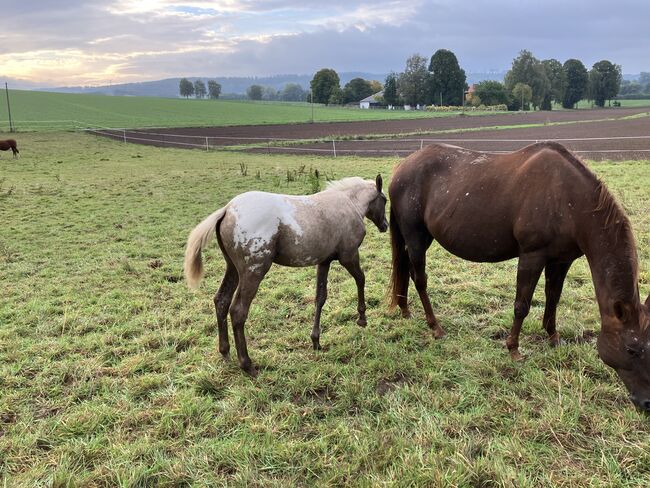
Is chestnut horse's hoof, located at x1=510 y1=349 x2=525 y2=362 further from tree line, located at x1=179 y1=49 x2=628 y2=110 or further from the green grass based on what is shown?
tree line, located at x1=179 y1=49 x2=628 y2=110

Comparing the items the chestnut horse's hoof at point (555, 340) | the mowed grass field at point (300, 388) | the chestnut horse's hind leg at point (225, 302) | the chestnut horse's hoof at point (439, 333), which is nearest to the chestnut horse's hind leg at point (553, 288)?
the chestnut horse's hoof at point (555, 340)

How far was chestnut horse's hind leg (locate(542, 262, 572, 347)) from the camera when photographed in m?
4.18

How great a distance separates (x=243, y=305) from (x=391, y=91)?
335 ft

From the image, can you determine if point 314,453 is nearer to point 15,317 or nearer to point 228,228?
point 228,228

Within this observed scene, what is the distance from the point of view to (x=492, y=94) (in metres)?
86.3

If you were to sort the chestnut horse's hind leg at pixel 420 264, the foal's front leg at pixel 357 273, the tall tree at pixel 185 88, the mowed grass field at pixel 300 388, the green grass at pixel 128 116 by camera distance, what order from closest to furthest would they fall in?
the mowed grass field at pixel 300 388, the foal's front leg at pixel 357 273, the chestnut horse's hind leg at pixel 420 264, the green grass at pixel 128 116, the tall tree at pixel 185 88

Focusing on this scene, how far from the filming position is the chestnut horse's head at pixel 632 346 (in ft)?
9.63

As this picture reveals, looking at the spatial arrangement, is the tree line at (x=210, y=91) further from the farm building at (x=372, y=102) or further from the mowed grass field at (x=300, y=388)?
the mowed grass field at (x=300, y=388)

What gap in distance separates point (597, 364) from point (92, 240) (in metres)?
8.27

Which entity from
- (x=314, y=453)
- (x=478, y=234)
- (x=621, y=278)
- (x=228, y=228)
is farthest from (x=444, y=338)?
(x=228, y=228)

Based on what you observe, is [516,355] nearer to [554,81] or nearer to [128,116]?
[128,116]

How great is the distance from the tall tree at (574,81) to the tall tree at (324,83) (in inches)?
2038

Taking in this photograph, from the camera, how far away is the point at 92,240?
8.26m

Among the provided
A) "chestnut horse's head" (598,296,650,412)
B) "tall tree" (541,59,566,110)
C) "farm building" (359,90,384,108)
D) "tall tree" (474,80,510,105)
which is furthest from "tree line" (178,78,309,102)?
"chestnut horse's head" (598,296,650,412)
